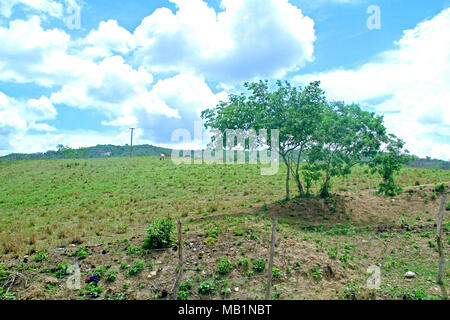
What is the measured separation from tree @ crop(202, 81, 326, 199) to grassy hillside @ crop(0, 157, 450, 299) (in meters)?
4.65

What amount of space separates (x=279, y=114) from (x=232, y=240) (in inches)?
417

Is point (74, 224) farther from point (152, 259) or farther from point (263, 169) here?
point (263, 169)

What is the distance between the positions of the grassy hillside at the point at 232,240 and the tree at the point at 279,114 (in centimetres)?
465

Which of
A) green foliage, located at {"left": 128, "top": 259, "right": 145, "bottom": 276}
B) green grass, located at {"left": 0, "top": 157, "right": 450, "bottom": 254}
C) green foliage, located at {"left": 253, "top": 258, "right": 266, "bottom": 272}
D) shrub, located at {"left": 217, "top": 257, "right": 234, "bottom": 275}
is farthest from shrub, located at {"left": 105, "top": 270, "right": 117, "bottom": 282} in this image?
green grass, located at {"left": 0, "top": 157, "right": 450, "bottom": 254}

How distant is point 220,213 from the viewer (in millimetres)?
17172

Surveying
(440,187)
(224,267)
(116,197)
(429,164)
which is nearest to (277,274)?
(224,267)

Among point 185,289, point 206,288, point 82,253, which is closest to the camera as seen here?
point 206,288

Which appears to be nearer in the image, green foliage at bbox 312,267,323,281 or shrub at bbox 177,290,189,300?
shrub at bbox 177,290,189,300

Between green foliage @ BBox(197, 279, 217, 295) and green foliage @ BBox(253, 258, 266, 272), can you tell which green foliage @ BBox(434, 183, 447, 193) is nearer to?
green foliage @ BBox(253, 258, 266, 272)

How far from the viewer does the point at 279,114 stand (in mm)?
18547

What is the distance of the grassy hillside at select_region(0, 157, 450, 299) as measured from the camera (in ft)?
26.7

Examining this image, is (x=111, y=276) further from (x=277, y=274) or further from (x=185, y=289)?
(x=277, y=274)

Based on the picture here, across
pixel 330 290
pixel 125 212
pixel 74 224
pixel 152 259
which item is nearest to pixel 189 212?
pixel 125 212

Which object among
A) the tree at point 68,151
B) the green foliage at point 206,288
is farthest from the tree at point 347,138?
the tree at point 68,151
